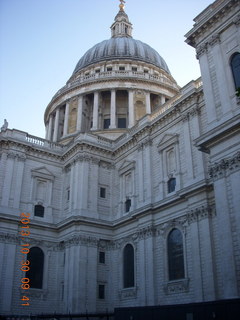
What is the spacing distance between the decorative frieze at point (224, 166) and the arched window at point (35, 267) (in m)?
19.7

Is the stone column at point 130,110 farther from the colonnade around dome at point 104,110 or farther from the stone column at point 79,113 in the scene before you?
the stone column at point 79,113

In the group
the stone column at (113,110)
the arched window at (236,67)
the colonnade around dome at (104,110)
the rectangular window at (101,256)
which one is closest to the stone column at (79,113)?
the colonnade around dome at (104,110)

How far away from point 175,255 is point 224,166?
9753mm

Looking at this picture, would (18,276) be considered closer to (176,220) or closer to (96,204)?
(96,204)

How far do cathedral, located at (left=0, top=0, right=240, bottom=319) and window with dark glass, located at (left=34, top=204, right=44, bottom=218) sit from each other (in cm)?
10

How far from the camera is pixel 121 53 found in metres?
59.0

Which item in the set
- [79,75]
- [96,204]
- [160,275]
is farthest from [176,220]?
[79,75]

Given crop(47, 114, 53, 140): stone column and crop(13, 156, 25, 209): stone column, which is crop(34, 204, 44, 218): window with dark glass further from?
crop(47, 114, 53, 140): stone column

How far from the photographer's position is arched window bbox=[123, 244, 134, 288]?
3138 centimetres

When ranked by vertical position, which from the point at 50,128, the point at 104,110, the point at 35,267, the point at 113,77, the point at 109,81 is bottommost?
the point at 35,267

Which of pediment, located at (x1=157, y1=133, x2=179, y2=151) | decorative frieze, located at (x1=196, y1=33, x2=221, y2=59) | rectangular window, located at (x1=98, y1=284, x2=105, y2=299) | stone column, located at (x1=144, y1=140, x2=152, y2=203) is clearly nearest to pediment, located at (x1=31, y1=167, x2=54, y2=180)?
stone column, located at (x1=144, y1=140, x2=152, y2=203)

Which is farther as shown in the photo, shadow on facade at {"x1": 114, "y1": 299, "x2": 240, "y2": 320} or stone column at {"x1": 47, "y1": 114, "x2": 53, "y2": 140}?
stone column at {"x1": 47, "y1": 114, "x2": 53, "y2": 140}

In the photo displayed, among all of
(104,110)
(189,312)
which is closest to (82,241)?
(189,312)

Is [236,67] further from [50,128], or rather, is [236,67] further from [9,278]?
[50,128]
